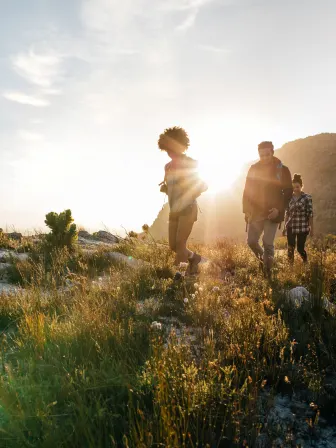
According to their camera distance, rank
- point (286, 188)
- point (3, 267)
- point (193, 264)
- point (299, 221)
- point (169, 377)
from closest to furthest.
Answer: point (169, 377) < point (286, 188) < point (193, 264) < point (3, 267) < point (299, 221)

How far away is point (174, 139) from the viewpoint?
6562 millimetres

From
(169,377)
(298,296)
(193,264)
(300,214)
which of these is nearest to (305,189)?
(300,214)

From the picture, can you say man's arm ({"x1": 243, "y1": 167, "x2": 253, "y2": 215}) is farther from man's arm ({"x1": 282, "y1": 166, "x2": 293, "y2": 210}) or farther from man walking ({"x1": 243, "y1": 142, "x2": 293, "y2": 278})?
man's arm ({"x1": 282, "y1": 166, "x2": 293, "y2": 210})

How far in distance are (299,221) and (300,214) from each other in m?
0.17

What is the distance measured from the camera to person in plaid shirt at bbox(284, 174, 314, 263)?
323 inches

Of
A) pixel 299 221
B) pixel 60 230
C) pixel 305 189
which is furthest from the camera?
pixel 305 189

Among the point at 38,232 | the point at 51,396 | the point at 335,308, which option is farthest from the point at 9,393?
the point at 38,232

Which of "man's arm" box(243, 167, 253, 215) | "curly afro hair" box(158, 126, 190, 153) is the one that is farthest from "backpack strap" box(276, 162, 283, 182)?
"curly afro hair" box(158, 126, 190, 153)

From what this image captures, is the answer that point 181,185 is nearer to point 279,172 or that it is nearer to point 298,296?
point 279,172

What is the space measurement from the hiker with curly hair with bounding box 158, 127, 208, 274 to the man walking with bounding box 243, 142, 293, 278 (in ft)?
3.13

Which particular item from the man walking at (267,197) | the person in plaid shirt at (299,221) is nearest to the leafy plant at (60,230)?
the man walking at (267,197)

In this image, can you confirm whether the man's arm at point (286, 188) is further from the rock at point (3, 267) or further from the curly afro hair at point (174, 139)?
the rock at point (3, 267)

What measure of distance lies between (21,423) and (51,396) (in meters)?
0.28

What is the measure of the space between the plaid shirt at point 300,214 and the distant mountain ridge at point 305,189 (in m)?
43.3
